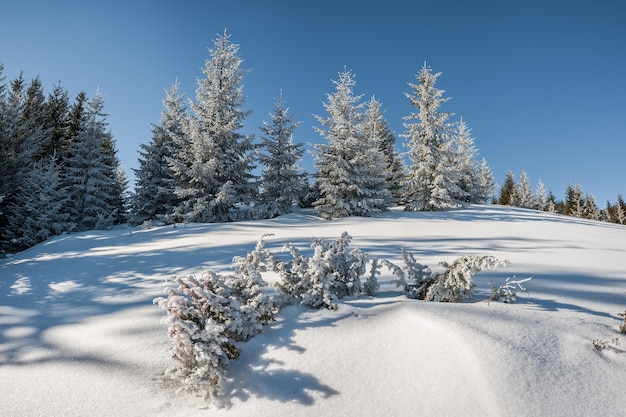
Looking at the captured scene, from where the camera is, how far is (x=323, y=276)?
3.06 metres

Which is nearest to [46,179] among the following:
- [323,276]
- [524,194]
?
[323,276]

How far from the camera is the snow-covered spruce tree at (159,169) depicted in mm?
16734

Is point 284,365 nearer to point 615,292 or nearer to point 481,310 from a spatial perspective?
point 481,310

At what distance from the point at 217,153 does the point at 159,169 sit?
4876mm

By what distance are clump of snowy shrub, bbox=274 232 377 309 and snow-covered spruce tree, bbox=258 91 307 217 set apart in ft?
39.0

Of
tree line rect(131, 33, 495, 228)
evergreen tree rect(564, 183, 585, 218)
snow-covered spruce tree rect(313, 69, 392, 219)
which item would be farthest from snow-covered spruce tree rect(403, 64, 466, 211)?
evergreen tree rect(564, 183, 585, 218)

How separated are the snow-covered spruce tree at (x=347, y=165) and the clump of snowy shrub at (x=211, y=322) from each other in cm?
1090

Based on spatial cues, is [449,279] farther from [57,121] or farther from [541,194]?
[541,194]

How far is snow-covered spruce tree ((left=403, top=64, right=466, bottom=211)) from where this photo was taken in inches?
695

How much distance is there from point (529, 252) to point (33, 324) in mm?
7154

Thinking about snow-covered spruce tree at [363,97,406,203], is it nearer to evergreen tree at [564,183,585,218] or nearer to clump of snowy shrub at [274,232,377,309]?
clump of snowy shrub at [274,232,377,309]

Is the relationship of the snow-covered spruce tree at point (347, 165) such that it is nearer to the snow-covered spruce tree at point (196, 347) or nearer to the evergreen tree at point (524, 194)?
the snow-covered spruce tree at point (196, 347)

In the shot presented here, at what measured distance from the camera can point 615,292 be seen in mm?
3492

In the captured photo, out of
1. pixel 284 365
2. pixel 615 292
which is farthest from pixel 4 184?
pixel 615 292
